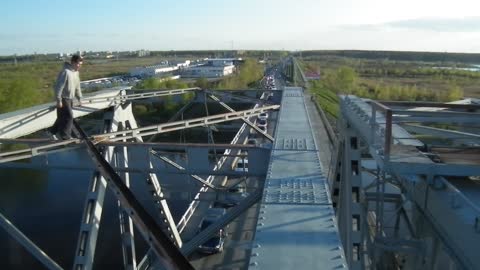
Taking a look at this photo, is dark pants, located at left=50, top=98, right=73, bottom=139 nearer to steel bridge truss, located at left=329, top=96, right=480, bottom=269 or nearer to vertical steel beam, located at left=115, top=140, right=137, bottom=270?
vertical steel beam, located at left=115, top=140, right=137, bottom=270

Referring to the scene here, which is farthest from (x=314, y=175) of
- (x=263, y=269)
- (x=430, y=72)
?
(x=430, y=72)

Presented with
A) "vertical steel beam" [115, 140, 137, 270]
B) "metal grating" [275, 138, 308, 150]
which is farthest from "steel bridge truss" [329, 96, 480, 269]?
"vertical steel beam" [115, 140, 137, 270]

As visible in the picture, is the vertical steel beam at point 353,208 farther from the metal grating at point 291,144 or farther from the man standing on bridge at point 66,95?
the man standing on bridge at point 66,95

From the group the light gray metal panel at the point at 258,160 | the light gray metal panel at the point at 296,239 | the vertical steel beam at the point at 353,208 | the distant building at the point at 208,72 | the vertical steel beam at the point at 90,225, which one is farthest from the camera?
the distant building at the point at 208,72

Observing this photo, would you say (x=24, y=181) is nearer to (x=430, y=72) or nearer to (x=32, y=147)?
(x=32, y=147)

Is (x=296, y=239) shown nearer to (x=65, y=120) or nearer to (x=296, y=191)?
(x=296, y=191)

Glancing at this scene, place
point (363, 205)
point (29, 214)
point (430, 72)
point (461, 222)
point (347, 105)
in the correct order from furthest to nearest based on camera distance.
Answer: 1. point (430, 72)
2. point (29, 214)
3. point (347, 105)
4. point (363, 205)
5. point (461, 222)

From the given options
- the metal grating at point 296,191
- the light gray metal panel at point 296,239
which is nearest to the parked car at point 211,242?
the metal grating at point 296,191

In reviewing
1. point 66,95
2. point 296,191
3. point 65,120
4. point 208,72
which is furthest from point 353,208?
point 208,72
